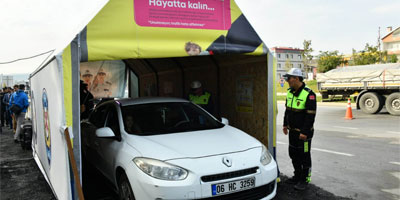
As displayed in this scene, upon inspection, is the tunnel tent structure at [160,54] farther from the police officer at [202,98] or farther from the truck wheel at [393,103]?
the truck wheel at [393,103]

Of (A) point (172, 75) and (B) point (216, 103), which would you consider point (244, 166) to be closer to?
(B) point (216, 103)

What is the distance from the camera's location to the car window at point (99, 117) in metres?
4.96

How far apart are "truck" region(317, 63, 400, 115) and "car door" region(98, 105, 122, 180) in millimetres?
12480

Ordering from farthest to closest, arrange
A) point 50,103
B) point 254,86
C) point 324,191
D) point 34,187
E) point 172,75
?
1. point 172,75
2. point 254,86
3. point 34,187
4. point 324,191
5. point 50,103

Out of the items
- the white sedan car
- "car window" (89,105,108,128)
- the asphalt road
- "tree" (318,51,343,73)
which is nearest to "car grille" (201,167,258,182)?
the white sedan car

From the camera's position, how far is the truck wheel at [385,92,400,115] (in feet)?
42.6

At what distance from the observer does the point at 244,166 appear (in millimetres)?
3361

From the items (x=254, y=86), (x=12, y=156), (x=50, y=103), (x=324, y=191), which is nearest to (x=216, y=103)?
(x=254, y=86)

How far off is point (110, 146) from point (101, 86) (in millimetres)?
8366

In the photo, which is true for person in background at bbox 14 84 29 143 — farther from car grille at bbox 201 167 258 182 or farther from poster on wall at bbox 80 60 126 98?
car grille at bbox 201 167 258 182

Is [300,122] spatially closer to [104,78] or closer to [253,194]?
[253,194]

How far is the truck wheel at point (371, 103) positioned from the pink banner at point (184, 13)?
1156 centimetres

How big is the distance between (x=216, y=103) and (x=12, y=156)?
5027 mm

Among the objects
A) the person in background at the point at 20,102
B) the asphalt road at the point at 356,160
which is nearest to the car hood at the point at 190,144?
the asphalt road at the point at 356,160
